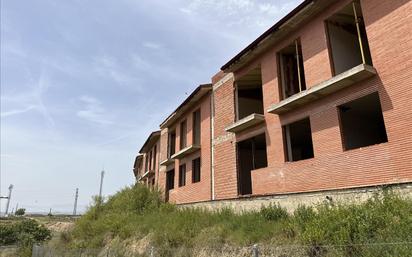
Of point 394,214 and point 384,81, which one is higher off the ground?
point 384,81

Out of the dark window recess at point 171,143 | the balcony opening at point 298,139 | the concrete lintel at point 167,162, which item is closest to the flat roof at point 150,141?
the dark window recess at point 171,143

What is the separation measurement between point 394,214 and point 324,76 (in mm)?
5818

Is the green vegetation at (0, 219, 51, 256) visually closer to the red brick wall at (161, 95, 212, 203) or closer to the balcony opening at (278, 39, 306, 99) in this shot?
the red brick wall at (161, 95, 212, 203)

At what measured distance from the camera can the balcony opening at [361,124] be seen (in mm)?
13109

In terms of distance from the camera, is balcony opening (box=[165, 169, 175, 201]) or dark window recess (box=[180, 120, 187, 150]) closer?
dark window recess (box=[180, 120, 187, 150])

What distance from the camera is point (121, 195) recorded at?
1040 inches

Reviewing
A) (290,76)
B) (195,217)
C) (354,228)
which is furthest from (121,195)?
(354,228)

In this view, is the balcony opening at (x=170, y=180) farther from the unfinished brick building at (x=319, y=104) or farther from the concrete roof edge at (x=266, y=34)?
the concrete roof edge at (x=266, y=34)

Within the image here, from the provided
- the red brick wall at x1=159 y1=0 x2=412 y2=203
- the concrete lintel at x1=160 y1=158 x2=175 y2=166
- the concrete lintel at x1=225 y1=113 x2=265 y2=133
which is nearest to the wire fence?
the red brick wall at x1=159 y1=0 x2=412 y2=203

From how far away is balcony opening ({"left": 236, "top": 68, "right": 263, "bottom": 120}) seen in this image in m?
18.0

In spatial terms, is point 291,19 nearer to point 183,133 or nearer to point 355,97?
point 355,97

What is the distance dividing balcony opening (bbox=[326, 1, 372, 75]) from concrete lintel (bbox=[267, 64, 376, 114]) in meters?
0.88

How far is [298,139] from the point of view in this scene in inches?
754

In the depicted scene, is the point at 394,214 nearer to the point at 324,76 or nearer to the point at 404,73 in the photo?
the point at 404,73
